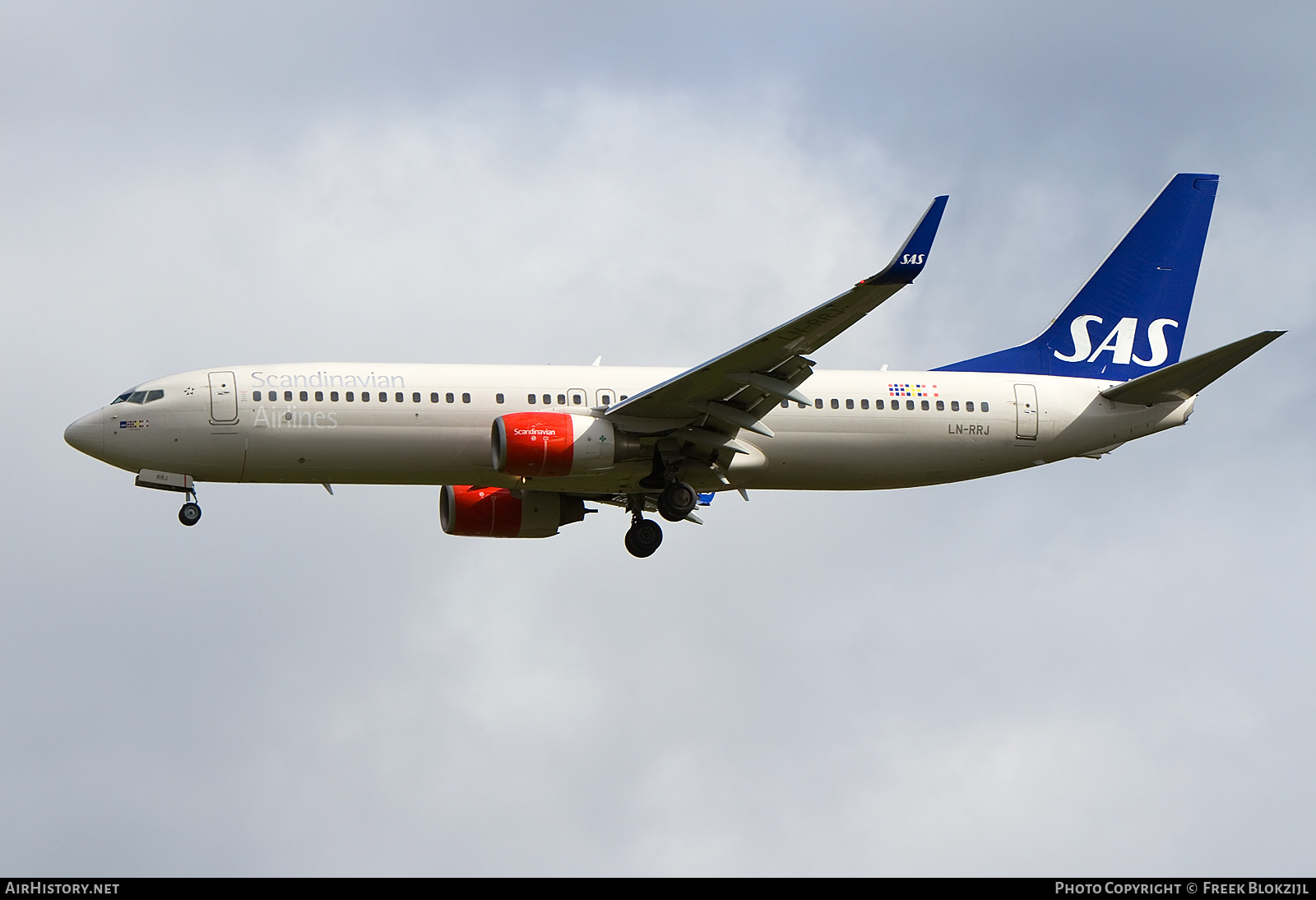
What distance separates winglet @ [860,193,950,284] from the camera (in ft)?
113

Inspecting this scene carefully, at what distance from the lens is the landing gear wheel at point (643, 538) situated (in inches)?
1802

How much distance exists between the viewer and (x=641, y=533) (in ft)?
150

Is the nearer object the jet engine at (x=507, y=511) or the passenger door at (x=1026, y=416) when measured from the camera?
the passenger door at (x=1026, y=416)

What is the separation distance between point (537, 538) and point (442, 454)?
6.59m

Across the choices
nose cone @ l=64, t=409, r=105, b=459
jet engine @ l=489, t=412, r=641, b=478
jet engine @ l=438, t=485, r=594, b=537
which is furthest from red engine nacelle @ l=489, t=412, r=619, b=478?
nose cone @ l=64, t=409, r=105, b=459

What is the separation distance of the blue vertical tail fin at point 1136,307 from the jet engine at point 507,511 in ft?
36.2

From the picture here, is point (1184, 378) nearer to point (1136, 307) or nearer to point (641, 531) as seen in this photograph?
point (1136, 307)

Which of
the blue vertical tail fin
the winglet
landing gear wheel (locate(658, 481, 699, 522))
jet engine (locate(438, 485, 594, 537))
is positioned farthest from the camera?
the blue vertical tail fin

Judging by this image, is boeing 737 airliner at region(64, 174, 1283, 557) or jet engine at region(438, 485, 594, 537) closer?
boeing 737 airliner at region(64, 174, 1283, 557)

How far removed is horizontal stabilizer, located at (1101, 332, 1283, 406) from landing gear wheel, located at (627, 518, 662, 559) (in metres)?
12.1

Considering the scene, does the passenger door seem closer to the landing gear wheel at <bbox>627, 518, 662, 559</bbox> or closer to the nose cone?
the landing gear wheel at <bbox>627, 518, 662, 559</bbox>

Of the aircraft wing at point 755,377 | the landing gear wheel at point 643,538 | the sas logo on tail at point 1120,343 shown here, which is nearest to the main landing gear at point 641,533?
the landing gear wheel at point 643,538

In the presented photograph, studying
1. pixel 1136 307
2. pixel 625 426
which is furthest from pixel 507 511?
pixel 1136 307

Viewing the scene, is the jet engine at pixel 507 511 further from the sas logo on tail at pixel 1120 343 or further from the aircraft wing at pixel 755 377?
the sas logo on tail at pixel 1120 343
